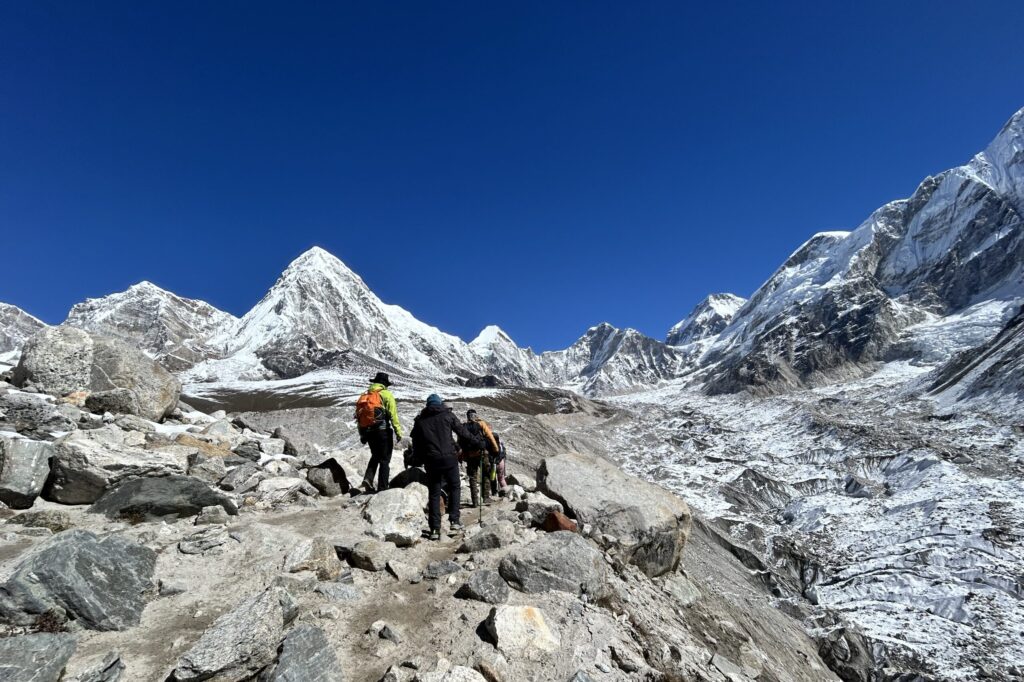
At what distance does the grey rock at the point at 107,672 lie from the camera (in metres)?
4.23

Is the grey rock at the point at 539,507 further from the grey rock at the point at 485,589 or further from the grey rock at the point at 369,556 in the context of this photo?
the grey rock at the point at 369,556

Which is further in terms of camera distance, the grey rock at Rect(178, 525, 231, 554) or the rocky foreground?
the grey rock at Rect(178, 525, 231, 554)

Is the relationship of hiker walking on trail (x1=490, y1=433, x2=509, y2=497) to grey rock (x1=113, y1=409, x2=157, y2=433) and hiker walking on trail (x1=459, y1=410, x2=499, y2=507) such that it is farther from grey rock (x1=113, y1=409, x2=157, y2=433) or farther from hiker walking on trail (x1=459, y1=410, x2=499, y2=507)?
grey rock (x1=113, y1=409, x2=157, y2=433)

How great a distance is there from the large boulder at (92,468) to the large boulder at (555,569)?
6679mm

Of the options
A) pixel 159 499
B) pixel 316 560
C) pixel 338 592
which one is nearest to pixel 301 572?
pixel 316 560

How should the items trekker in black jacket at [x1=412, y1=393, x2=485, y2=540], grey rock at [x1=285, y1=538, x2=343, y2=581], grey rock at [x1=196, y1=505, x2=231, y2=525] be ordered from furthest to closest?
trekker in black jacket at [x1=412, y1=393, x2=485, y2=540], grey rock at [x1=196, y1=505, x2=231, y2=525], grey rock at [x1=285, y1=538, x2=343, y2=581]

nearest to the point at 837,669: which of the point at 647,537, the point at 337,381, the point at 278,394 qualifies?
the point at 647,537

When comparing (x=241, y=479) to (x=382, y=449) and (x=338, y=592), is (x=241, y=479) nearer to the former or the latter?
(x=382, y=449)

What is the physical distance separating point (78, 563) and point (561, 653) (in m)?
5.20

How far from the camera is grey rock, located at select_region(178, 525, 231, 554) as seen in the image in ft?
22.6

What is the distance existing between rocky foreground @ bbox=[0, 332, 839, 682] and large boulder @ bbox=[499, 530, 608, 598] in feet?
0.09

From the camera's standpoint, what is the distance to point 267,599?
16.9ft

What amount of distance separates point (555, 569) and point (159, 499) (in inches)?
257

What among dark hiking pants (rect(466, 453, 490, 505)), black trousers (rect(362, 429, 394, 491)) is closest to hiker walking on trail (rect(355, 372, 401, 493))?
black trousers (rect(362, 429, 394, 491))
